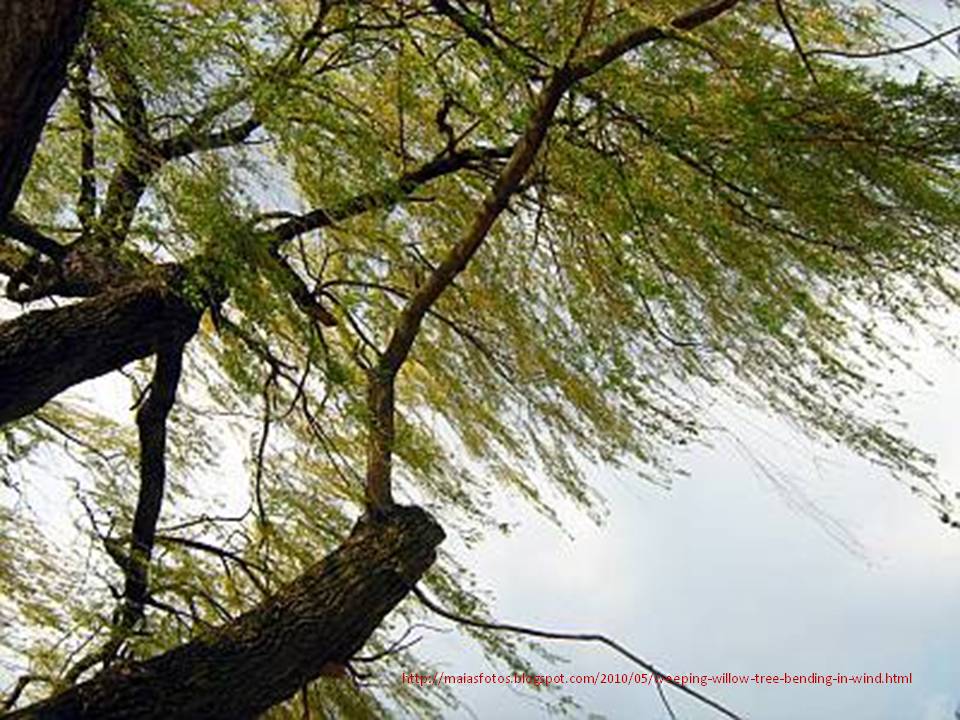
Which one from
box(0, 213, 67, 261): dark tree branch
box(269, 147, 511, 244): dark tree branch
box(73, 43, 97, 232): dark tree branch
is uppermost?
box(269, 147, 511, 244): dark tree branch

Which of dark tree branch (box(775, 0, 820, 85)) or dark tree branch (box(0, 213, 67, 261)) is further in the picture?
dark tree branch (box(0, 213, 67, 261))

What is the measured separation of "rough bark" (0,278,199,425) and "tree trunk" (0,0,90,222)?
93 cm

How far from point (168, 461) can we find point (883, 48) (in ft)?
7.48

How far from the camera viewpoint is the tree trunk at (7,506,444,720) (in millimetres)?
2518

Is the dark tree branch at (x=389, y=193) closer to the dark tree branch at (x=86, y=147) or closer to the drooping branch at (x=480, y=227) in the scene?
the drooping branch at (x=480, y=227)

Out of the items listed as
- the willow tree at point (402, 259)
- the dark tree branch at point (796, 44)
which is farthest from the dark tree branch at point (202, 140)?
the dark tree branch at point (796, 44)

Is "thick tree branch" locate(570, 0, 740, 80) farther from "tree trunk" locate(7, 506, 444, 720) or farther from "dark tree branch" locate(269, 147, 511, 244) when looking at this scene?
"tree trunk" locate(7, 506, 444, 720)

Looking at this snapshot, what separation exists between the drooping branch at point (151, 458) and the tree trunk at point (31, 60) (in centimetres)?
135

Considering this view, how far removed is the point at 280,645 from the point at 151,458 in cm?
96

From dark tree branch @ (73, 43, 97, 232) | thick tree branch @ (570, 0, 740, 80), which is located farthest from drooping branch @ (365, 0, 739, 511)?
dark tree branch @ (73, 43, 97, 232)

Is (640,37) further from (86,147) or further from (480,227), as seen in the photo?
(86,147)

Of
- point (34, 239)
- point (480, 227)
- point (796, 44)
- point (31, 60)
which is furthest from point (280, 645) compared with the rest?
point (796, 44)

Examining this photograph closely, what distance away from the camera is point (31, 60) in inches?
71.7

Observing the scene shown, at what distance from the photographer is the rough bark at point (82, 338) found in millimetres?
2818
